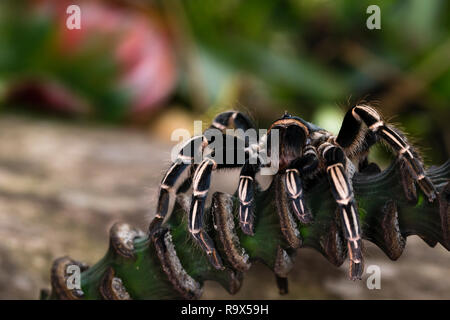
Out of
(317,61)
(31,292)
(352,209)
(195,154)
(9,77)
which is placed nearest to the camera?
(352,209)

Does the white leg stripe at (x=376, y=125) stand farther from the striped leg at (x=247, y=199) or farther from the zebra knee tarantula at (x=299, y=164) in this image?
the striped leg at (x=247, y=199)

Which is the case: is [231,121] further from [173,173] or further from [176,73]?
[176,73]

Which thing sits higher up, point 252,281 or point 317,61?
point 317,61

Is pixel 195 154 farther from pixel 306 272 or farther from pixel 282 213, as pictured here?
pixel 306 272

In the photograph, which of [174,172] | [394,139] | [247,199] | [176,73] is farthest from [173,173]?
[176,73]

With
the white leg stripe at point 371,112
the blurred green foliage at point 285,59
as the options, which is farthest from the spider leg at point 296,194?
the blurred green foliage at point 285,59

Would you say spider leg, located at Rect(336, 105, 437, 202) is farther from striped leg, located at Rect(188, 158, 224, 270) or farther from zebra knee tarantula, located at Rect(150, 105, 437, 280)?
striped leg, located at Rect(188, 158, 224, 270)
